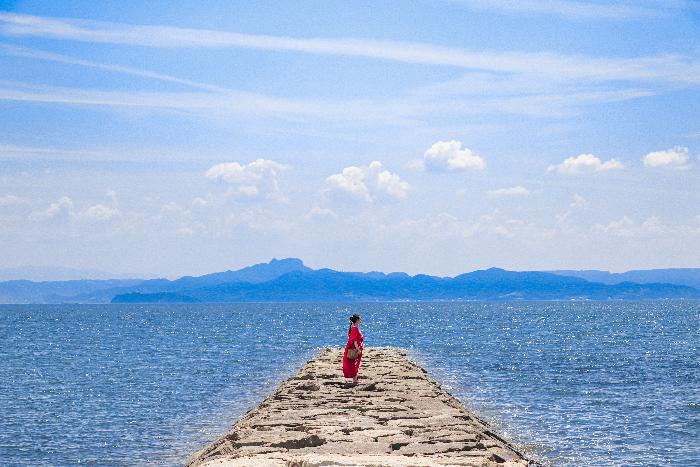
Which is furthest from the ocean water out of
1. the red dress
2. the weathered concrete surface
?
the red dress

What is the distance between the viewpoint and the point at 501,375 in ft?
Result: 111

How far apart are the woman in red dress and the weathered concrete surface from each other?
33cm

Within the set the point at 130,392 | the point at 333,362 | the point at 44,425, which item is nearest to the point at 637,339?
the point at 333,362

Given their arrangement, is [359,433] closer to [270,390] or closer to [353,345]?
[353,345]

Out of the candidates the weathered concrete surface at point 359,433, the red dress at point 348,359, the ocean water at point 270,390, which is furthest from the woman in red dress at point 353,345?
the ocean water at point 270,390

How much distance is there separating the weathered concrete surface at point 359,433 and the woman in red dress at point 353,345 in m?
0.33

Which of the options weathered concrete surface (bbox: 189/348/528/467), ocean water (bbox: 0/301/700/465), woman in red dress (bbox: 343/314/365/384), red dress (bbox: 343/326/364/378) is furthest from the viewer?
red dress (bbox: 343/326/364/378)

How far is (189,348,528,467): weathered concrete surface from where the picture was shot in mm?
12004

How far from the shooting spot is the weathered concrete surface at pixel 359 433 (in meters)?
12.0

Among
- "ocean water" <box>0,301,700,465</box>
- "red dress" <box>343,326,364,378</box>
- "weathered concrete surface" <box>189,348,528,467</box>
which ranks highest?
"red dress" <box>343,326,364,378</box>

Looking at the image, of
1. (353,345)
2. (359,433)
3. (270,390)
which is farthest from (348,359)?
(270,390)

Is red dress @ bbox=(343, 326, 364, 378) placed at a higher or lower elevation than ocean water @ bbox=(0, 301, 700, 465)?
higher

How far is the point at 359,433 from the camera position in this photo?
45.8 ft

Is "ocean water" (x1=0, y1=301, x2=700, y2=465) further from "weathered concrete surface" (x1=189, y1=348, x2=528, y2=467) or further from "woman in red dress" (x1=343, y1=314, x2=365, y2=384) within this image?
"woman in red dress" (x1=343, y1=314, x2=365, y2=384)
